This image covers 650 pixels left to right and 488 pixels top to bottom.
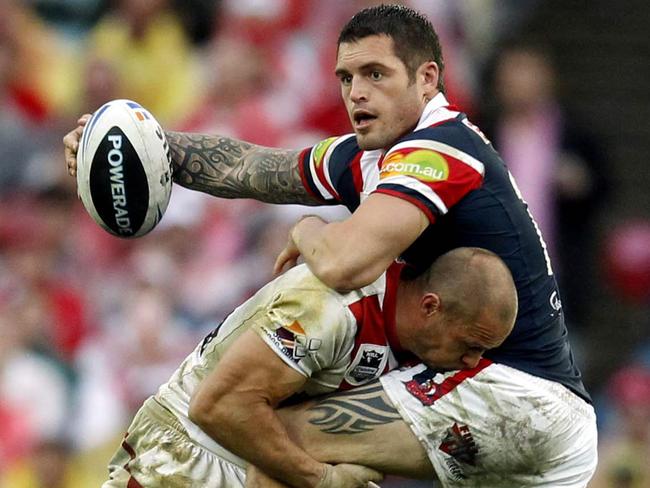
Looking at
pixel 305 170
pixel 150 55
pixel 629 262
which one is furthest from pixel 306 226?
pixel 629 262

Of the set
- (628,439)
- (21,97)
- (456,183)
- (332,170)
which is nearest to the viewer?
(456,183)

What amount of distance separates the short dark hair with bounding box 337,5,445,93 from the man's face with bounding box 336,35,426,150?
0.02 m

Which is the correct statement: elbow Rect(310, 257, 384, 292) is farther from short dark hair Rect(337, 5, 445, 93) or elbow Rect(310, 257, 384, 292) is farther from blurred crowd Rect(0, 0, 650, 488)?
blurred crowd Rect(0, 0, 650, 488)

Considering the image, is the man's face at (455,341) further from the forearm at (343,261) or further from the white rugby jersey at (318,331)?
the forearm at (343,261)

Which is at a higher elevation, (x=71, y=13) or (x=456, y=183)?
(x=71, y=13)

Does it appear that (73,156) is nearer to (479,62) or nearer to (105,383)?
(105,383)

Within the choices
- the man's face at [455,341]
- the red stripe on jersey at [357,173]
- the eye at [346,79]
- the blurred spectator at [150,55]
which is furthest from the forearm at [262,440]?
the blurred spectator at [150,55]

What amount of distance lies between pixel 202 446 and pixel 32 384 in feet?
10.8

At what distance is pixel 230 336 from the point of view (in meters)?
5.25

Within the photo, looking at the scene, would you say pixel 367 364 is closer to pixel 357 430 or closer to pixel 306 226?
pixel 357 430

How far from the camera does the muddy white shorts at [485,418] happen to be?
16.7 ft

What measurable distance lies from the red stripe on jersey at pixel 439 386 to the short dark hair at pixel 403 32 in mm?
1007

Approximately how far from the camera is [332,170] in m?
5.65

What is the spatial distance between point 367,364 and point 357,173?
76 cm
